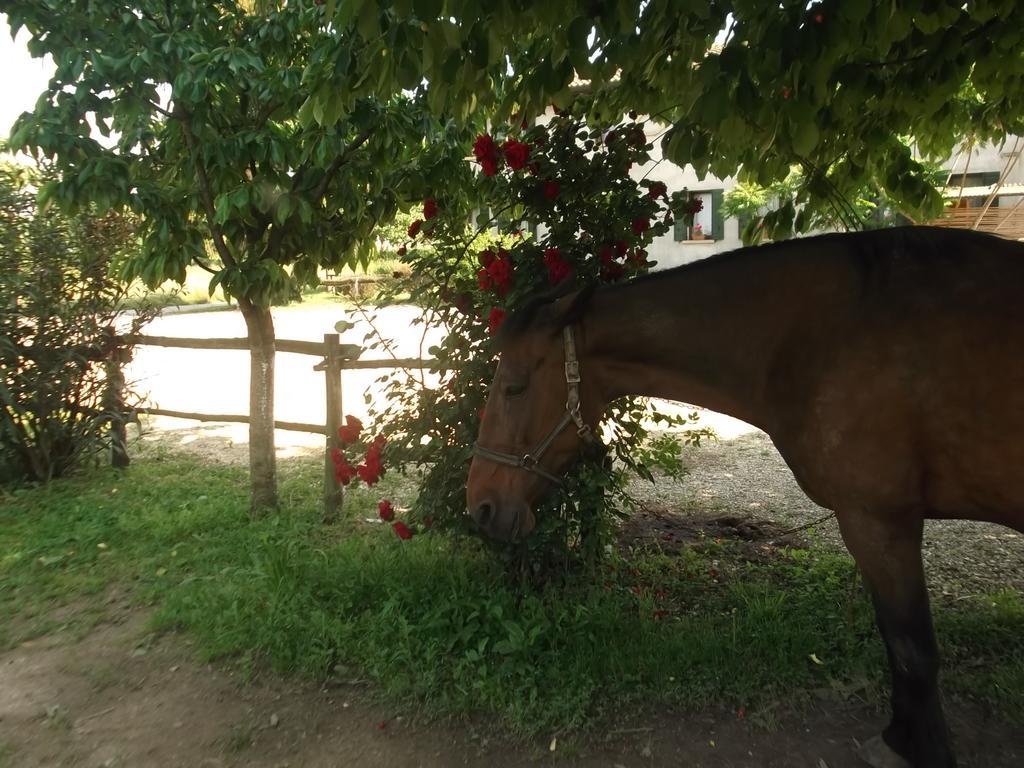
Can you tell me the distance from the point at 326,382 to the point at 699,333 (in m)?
3.65

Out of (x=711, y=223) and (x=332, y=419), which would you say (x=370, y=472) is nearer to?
(x=332, y=419)

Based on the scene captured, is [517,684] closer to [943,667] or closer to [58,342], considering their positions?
→ [943,667]

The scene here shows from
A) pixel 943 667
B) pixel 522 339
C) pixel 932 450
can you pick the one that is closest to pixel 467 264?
pixel 522 339

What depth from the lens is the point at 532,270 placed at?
146 inches

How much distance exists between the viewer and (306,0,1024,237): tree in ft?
8.39

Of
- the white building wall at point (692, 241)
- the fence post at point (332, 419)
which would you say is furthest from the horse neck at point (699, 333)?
the white building wall at point (692, 241)

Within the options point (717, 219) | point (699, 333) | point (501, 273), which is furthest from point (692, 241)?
point (699, 333)

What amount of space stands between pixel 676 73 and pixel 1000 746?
10.4ft

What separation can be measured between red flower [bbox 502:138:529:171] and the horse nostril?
1.73 meters

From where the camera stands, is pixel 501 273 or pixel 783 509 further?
pixel 783 509

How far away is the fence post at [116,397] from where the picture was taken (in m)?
6.68

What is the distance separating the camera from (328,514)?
5.45m

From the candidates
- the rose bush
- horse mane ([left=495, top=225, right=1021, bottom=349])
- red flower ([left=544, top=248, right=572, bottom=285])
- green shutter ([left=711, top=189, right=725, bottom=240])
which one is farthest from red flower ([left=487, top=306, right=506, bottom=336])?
green shutter ([left=711, top=189, right=725, bottom=240])

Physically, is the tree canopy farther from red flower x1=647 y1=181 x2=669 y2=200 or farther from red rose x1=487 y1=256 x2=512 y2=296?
red flower x1=647 y1=181 x2=669 y2=200
